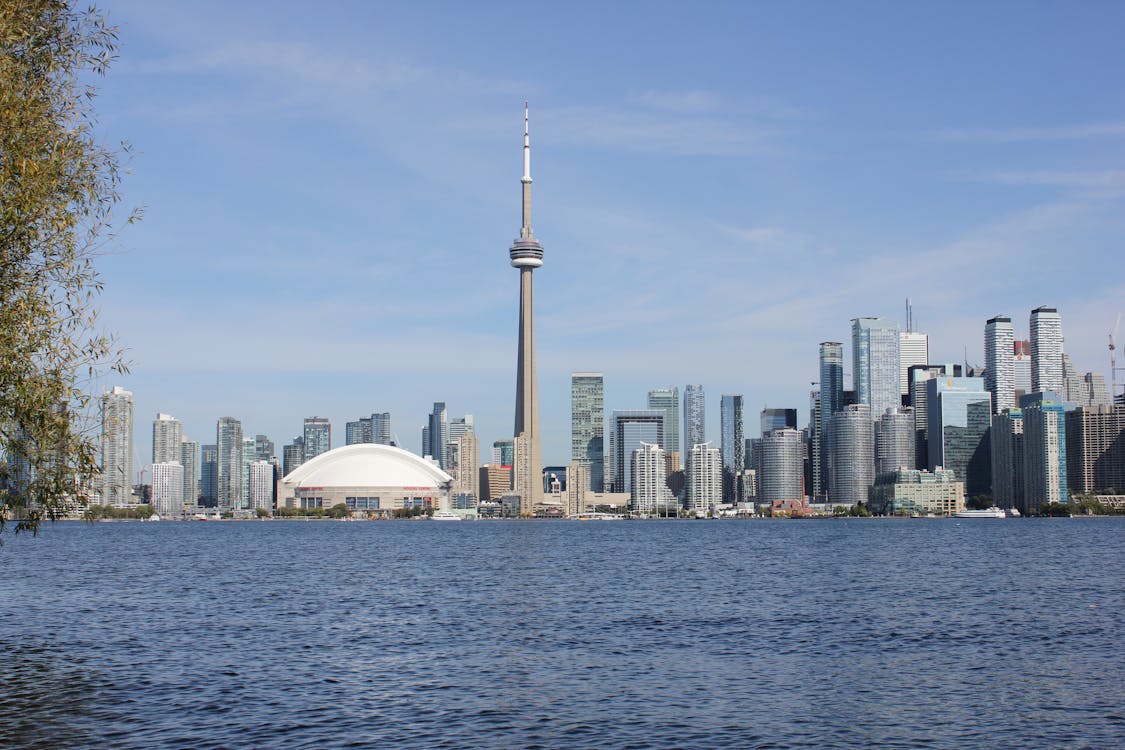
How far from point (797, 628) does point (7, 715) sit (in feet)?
98.7

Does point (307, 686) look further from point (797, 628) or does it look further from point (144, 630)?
point (797, 628)

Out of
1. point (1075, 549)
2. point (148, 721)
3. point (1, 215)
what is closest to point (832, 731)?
point (148, 721)

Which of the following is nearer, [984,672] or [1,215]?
[1,215]

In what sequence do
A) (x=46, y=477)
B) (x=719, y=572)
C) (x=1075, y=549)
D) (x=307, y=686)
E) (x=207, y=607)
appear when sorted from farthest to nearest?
(x=1075, y=549)
(x=719, y=572)
(x=207, y=607)
(x=307, y=686)
(x=46, y=477)

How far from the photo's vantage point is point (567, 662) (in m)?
39.9

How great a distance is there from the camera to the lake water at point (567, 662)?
29.5m

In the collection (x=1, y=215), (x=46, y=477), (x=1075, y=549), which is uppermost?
(x=1, y=215)

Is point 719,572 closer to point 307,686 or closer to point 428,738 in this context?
point 307,686

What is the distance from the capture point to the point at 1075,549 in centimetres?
12544

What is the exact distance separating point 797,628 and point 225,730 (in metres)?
26.6

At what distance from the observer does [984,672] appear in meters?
37.6

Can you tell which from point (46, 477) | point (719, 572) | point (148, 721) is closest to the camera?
point (46, 477)

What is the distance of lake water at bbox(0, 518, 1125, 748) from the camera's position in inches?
1160

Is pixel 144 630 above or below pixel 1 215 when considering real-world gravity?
below
